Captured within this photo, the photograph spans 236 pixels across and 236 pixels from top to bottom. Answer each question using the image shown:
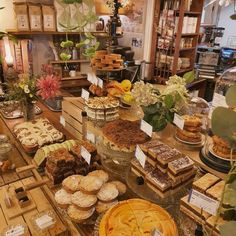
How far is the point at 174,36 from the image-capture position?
3658 millimetres

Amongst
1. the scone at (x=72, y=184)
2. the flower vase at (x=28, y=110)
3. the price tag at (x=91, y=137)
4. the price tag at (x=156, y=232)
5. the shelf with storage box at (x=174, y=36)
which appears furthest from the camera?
the shelf with storage box at (x=174, y=36)

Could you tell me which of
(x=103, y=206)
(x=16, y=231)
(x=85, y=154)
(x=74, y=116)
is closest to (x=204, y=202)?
(x=103, y=206)

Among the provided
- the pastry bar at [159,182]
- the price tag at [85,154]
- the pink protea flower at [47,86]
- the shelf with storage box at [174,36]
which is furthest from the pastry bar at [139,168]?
the shelf with storage box at [174,36]

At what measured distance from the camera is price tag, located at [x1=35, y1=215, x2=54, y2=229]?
43.9 inches

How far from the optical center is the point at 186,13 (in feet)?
12.3

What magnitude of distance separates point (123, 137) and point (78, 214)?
1.54ft

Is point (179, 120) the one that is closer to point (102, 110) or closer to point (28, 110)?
point (102, 110)

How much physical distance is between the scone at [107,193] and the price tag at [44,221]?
0.80 feet

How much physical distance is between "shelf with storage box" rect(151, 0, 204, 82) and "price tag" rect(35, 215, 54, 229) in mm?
3111

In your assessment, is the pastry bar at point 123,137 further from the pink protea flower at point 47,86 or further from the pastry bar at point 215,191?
the pink protea flower at point 47,86

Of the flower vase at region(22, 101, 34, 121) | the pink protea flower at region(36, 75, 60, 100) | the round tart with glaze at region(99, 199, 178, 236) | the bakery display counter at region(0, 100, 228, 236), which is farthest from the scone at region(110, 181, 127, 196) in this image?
the flower vase at region(22, 101, 34, 121)

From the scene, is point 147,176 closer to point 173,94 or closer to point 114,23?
point 173,94

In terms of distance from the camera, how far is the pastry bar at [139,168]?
4.12 ft

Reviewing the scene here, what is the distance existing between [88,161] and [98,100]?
53cm
